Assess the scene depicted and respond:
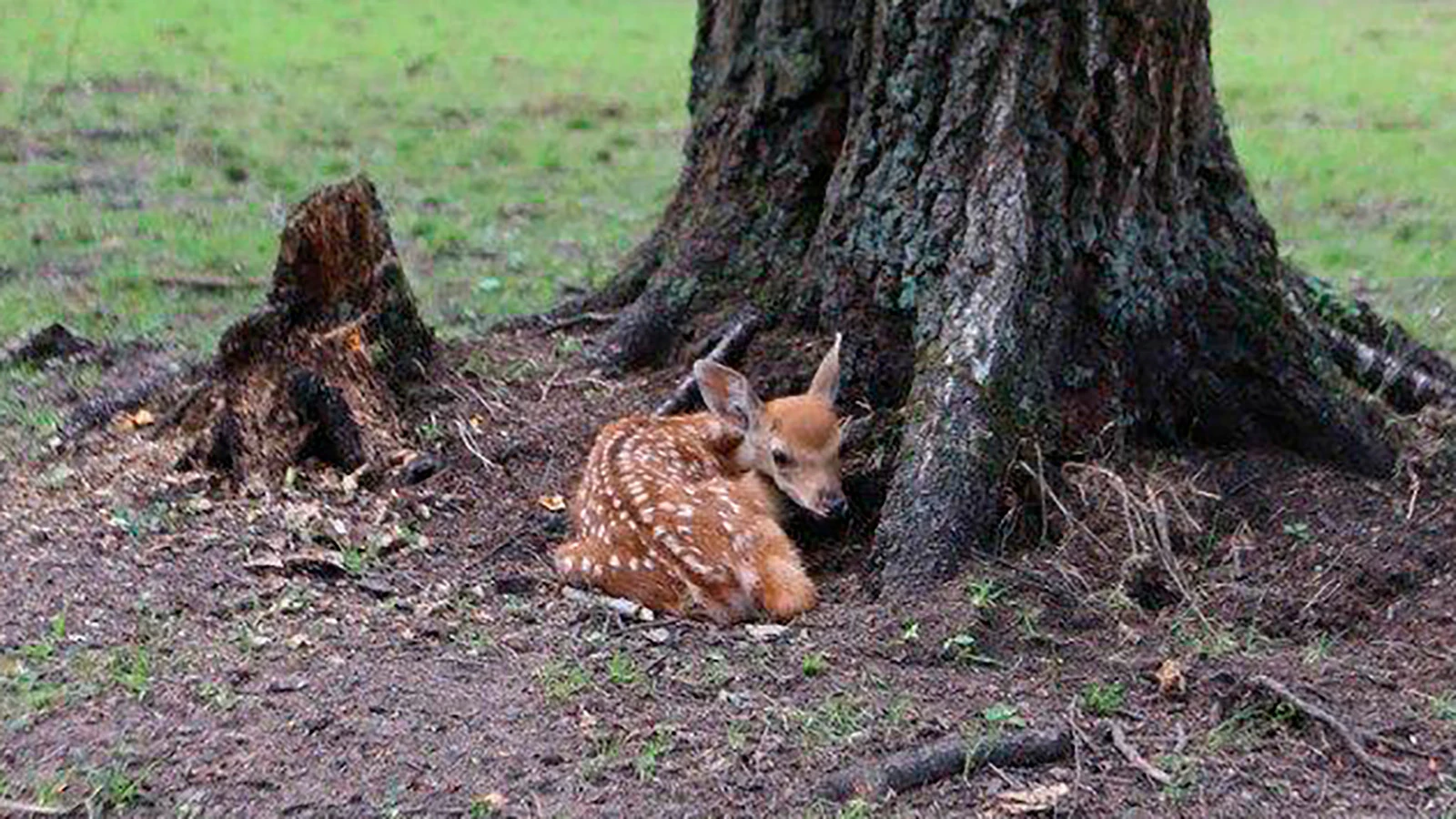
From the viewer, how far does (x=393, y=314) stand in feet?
20.5

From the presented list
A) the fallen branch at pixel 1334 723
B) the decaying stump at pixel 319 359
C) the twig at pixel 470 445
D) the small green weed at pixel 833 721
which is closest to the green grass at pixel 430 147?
the decaying stump at pixel 319 359

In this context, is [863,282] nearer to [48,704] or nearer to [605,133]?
[48,704]

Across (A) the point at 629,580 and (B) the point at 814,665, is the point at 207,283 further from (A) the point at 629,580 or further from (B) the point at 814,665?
(B) the point at 814,665

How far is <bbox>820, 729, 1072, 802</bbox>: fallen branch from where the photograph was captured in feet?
13.8

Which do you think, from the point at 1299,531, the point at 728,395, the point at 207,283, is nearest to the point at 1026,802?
the point at 1299,531

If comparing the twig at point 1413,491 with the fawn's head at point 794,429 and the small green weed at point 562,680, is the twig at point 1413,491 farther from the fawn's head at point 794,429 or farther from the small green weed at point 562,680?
the small green weed at point 562,680

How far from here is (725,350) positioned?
629 centimetres

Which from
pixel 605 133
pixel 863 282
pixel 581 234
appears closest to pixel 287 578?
pixel 863 282

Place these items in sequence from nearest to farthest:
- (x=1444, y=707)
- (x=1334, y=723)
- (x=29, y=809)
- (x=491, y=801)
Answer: (x=29, y=809) → (x=491, y=801) → (x=1334, y=723) → (x=1444, y=707)

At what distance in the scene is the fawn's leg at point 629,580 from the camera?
513 cm

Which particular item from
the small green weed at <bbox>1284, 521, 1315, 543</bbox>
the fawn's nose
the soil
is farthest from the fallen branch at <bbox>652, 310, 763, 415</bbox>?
the small green weed at <bbox>1284, 521, 1315, 543</bbox>

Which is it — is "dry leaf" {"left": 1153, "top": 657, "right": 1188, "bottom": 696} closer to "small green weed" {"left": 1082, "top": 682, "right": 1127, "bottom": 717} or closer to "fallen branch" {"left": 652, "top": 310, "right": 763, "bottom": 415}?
"small green weed" {"left": 1082, "top": 682, "right": 1127, "bottom": 717}

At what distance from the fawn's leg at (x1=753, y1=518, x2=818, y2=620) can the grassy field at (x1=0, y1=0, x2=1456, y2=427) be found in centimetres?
309

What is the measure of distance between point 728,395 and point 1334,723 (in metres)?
2.14
